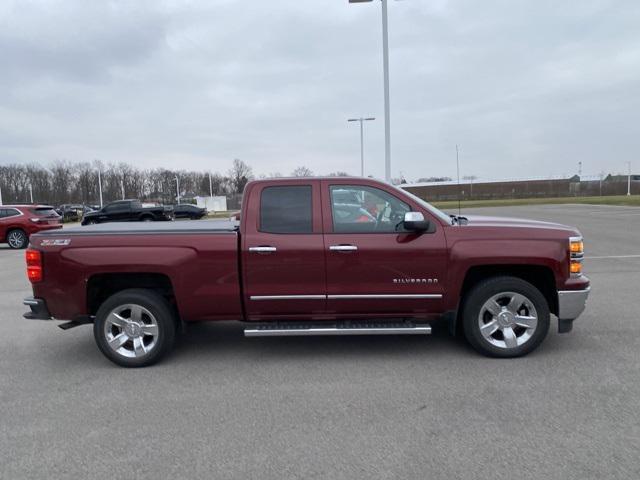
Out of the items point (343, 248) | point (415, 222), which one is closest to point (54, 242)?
point (343, 248)

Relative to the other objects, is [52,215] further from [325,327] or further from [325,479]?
[325,479]

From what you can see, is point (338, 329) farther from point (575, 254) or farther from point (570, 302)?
point (575, 254)

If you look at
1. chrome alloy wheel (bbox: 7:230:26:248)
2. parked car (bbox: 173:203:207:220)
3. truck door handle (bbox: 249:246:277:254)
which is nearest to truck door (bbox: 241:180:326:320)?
truck door handle (bbox: 249:246:277:254)

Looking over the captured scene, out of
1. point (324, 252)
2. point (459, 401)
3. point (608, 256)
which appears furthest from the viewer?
point (608, 256)

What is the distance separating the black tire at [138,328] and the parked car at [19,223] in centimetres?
1498

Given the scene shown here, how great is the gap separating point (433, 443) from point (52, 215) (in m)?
18.7

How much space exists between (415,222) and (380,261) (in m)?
0.51

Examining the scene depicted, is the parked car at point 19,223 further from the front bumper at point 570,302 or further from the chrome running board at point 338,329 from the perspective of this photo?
the front bumper at point 570,302

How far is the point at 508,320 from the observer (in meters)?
4.71

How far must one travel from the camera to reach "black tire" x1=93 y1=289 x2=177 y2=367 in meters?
4.69

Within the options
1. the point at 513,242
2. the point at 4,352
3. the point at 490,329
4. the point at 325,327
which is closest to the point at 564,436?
the point at 490,329

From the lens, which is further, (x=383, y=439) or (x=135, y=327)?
(x=135, y=327)

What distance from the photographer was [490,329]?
4.72 meters

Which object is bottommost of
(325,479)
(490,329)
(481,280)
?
(325,479)
